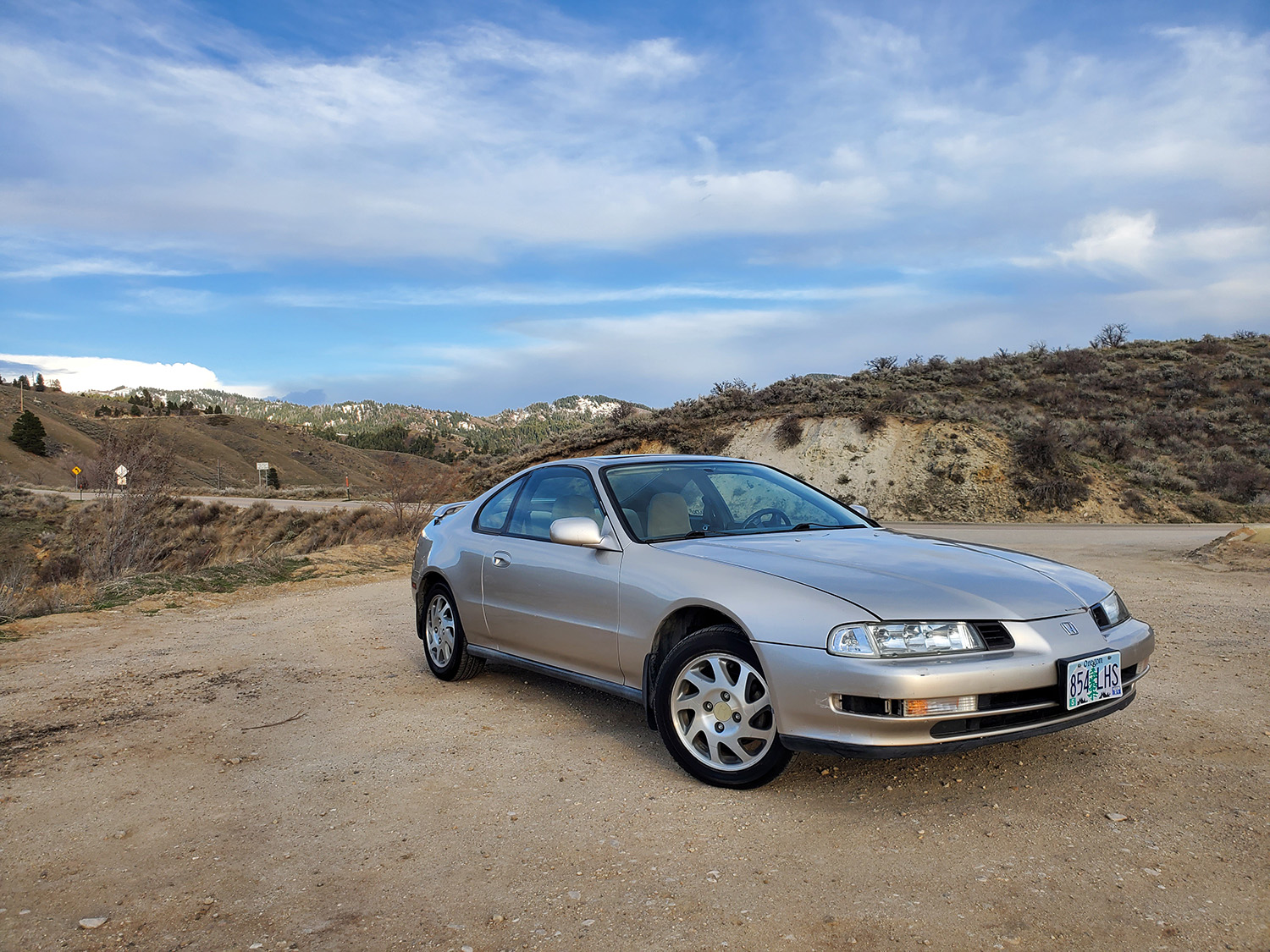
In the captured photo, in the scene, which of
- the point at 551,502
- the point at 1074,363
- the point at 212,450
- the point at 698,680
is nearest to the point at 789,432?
the point at 1074,363

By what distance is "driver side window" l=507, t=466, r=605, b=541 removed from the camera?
4.98 m

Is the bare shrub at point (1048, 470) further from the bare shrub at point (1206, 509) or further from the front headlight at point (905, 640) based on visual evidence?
the front headlight at point (905, 640)

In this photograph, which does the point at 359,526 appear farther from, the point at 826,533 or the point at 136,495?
the point at 826,533

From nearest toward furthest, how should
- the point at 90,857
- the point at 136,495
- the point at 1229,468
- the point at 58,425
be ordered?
the point at 90,857, the point at 136,495, the point at 1229,468, the point at 58,425

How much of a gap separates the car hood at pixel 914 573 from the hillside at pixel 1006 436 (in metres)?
19.8

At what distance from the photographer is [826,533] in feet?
15.3

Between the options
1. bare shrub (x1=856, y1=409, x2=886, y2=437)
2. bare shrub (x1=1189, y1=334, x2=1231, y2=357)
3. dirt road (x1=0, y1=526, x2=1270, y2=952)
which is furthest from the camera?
bare shrub (x1=1189, y1=334, x2=1231, y2=357)

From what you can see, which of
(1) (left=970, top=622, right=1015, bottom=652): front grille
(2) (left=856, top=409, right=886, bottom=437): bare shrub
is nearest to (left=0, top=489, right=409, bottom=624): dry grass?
(1) (left=970, top=622, right=1015, bottom=652): front grille

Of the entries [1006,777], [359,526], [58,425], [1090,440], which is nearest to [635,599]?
[1006,777]

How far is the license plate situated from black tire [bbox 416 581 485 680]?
135 inches

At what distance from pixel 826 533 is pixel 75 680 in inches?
207

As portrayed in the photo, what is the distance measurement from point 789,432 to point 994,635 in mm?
24083

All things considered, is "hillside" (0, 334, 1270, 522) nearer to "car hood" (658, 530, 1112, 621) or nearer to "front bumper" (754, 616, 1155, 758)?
"car hood" (658, 530, 1112, 621)

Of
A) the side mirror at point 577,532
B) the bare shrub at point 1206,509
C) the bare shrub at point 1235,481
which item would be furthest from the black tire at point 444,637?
the bare shrub at point 1235,481
